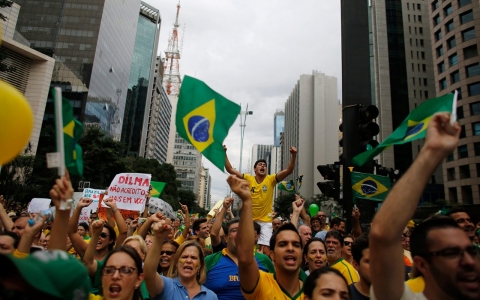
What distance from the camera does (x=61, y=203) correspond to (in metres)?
2.06

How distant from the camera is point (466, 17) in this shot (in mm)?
41750

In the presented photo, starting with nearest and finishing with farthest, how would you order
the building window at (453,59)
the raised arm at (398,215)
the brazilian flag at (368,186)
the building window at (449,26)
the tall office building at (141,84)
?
the raised arm at (398,215), the brazilian flag at (368,186), the building window at (453,59), the building window at (449,26), the tall office building at (141,84)

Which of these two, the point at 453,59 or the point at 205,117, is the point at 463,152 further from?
the point at 205,117

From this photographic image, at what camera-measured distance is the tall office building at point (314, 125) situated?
103m

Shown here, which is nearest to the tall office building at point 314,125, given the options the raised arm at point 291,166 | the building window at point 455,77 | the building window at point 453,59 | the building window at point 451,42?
the building window at point 455,77

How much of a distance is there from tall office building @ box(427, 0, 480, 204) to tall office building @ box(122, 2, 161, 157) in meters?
71.7

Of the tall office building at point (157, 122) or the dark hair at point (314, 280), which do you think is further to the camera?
the tall office building at point (157, 122)

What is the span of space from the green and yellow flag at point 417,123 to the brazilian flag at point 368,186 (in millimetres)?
3677

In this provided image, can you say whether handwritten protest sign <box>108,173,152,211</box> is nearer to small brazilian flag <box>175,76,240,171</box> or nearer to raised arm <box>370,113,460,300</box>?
small brazilian flag <box>175,76,240,171</box>

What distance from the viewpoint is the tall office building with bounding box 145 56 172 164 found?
109 metres

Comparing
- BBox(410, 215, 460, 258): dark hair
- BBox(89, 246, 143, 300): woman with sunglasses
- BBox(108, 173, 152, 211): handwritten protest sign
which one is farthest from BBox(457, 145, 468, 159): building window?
BBox(89, 246, 143, 300): woman with sunglasses

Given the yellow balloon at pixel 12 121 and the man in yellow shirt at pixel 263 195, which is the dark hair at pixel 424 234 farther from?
the man in yellow shirt at pixel 263 195

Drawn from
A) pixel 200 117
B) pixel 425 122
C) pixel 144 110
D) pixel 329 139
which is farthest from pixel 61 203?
pixel 329 139

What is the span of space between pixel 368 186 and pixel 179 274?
12.1 feet
